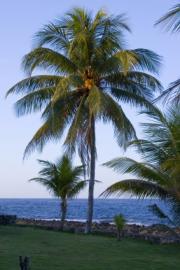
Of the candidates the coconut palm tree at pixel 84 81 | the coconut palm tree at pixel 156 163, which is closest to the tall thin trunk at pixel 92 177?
the coconut palm tree at pixel 84 81

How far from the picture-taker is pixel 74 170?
26.5 m

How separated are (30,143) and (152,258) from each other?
9498 mm

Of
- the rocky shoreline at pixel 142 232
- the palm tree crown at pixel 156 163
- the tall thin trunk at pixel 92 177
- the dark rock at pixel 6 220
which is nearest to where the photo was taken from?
the palm tree crown at pixel 156 163

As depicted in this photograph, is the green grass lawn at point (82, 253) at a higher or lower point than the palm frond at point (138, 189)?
lower

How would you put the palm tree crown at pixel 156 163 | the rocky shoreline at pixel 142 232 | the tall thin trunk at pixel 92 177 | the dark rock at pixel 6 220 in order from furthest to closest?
the dark rock at pixel 6 220 < the tall thin trunk at pixel 92 177 < the rocky shoreline at pixel 142 232 < the palm tree crown at pixel 156 163

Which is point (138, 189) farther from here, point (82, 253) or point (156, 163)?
point (82, 253)

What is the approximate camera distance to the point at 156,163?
12859mm

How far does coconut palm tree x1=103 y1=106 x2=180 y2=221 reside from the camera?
12.3 m

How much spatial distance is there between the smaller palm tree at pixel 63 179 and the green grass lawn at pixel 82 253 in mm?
6439

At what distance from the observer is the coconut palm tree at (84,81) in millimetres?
22172

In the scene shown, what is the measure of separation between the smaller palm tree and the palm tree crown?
13374 mm

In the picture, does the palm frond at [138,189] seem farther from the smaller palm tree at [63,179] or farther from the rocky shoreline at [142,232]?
the smaller palm tree at [63,179]

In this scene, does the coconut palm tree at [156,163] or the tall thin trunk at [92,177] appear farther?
the tall thin trunk at [92,177]

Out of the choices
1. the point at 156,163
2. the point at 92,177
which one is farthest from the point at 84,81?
the point at 156,163
